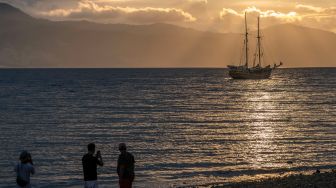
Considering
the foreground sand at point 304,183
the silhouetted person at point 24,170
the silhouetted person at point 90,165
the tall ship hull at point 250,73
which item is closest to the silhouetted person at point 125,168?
the silhouetted person at point 90,165

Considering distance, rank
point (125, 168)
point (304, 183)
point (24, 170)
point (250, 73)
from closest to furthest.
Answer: point (24, 170) < point (125, 168) < point (304, 183) < point (250, 73)

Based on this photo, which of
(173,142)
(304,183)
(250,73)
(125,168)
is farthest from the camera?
(250,73)

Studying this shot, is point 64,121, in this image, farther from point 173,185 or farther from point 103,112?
point 173,185

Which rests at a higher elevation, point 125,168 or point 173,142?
point 125,168

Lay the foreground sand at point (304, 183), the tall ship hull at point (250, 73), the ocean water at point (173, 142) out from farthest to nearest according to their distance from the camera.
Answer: the tall ship hull at point (250, 73) → the ocean water at point (173, 142) → the foreground sand at point (304, 183)

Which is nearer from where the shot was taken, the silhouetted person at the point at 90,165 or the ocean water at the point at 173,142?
the silhouetted person at the point at 90,165

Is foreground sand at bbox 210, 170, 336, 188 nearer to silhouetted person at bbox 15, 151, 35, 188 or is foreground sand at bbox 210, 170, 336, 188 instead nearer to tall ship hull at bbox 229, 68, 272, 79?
silhouetted person at bbox 15, 151, 35, 188

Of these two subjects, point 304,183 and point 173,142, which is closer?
point 304,183

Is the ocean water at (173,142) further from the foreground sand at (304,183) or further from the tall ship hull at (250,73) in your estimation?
the tall ship hull at (250,73)

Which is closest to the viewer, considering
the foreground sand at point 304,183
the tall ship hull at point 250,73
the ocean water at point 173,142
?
the foreground sand at point 304,183

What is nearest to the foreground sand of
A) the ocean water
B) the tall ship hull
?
the ocean water

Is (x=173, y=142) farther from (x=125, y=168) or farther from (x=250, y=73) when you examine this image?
(x=250, y=73)

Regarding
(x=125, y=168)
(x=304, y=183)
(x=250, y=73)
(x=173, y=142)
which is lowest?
(x=173, y=142)

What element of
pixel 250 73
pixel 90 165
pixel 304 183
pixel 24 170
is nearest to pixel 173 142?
pixel 304 183
